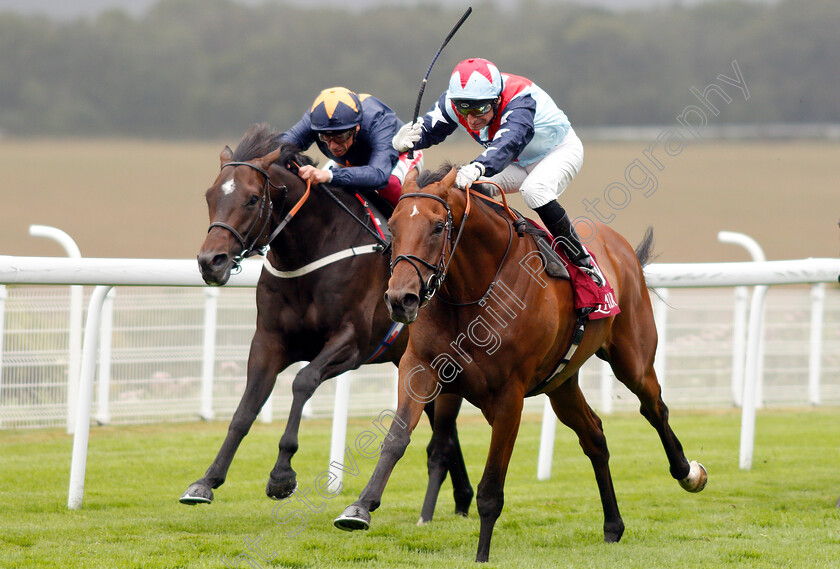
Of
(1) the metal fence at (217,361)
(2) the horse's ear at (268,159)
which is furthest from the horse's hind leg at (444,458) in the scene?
(1) the metal fence at (217,361)

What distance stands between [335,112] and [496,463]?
1890 mm

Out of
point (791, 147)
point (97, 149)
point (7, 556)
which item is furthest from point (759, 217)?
point (7, 556)

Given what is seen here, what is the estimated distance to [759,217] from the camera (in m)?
30.8

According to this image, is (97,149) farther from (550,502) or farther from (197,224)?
(550,502)

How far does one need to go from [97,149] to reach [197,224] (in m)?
7.45

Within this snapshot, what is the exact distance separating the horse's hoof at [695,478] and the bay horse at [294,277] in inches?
49.7

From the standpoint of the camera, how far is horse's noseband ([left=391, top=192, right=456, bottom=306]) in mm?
3518

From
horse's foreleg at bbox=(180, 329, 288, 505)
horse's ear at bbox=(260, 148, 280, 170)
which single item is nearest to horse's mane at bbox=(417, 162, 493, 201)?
horse's ear at bbox=(260, 148, 280, 170)

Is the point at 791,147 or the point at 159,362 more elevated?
the point at 791,147

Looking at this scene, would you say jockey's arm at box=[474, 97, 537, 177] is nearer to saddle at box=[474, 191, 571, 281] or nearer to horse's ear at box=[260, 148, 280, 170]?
saddle at box=[474, 191, 571, 281]

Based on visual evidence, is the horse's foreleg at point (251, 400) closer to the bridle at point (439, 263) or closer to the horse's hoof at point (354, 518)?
the horse's hoof at point (354, 518)

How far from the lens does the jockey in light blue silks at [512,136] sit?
4.12 metres

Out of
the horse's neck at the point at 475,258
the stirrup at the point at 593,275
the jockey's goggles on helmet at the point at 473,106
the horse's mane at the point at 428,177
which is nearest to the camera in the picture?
the horse's mane at the point at 428,177

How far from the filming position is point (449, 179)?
381cm
